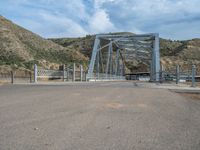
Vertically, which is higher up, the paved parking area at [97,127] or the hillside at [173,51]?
the hillside at [173,51]

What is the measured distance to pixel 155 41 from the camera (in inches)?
1665

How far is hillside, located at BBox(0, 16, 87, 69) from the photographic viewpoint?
43.2 metres

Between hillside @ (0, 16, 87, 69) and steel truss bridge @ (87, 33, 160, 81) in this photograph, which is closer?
steel truss bridge @ (87, 33, 160, 81)

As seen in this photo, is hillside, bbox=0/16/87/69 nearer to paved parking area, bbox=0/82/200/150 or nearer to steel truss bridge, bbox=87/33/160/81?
steel truss bridge, bbox=87/33/160/81

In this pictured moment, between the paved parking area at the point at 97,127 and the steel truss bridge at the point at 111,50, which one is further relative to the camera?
the steel truss bridge at the point at 111,50

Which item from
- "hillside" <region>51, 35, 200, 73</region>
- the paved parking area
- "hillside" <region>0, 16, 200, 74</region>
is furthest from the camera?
"hillside" <region>51, 35, 200, 73</region>

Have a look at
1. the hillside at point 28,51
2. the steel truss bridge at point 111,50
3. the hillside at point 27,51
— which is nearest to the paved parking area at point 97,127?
the steel truss bridge at point 111,50

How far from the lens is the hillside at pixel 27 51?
142 feet

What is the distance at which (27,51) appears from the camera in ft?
161

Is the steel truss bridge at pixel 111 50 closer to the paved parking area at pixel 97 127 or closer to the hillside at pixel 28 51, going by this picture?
the hillside at pixel 28 51

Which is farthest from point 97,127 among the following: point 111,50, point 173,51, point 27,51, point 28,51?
point 173,51

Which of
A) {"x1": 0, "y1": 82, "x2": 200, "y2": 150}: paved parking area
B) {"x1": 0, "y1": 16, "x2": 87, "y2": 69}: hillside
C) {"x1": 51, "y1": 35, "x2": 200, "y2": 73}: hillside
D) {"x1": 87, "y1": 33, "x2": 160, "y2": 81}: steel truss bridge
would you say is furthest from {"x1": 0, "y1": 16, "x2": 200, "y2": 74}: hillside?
{"x1": 0, "y1": 82, "x2": 200, "y2": 150}: paved parking area

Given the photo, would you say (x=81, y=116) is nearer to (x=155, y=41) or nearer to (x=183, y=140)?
(x=183, y=140)

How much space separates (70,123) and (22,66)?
1428 inches
